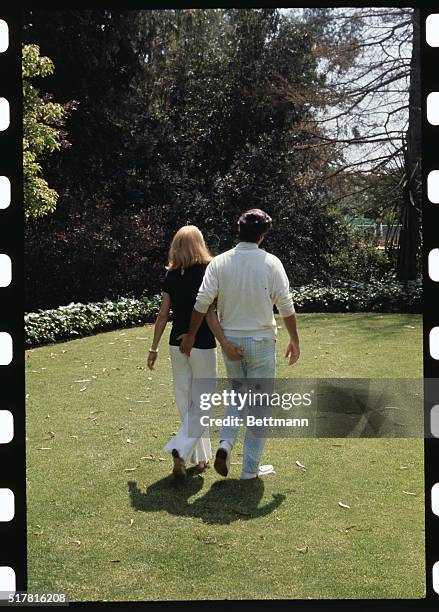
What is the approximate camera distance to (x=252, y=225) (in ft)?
13.6

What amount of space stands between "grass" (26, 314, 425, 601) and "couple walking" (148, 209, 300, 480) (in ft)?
1.22

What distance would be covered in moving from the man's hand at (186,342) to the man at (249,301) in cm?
25

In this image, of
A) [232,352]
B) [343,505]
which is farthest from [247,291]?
[343,505]

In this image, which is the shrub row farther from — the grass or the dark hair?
the dark hair

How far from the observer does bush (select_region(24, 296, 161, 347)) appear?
371 inches

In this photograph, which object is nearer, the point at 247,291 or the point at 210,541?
the point at 210,541

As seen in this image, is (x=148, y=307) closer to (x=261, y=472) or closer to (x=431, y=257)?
(x=261, y=472)

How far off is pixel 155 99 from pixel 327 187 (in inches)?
158

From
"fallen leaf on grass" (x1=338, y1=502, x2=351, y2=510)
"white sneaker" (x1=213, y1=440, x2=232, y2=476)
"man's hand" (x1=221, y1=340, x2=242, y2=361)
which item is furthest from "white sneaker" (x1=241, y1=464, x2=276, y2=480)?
"man's hand" (x1=221, y1=340, x2=242, y2=361)

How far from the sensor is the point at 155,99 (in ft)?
48.2

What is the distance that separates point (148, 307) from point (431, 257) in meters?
9.23

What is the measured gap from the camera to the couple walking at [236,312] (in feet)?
13.4

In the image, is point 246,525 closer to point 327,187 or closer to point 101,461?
point 101,461

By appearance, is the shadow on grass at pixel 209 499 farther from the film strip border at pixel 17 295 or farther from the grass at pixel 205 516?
the film strip border at pixel 17 295
